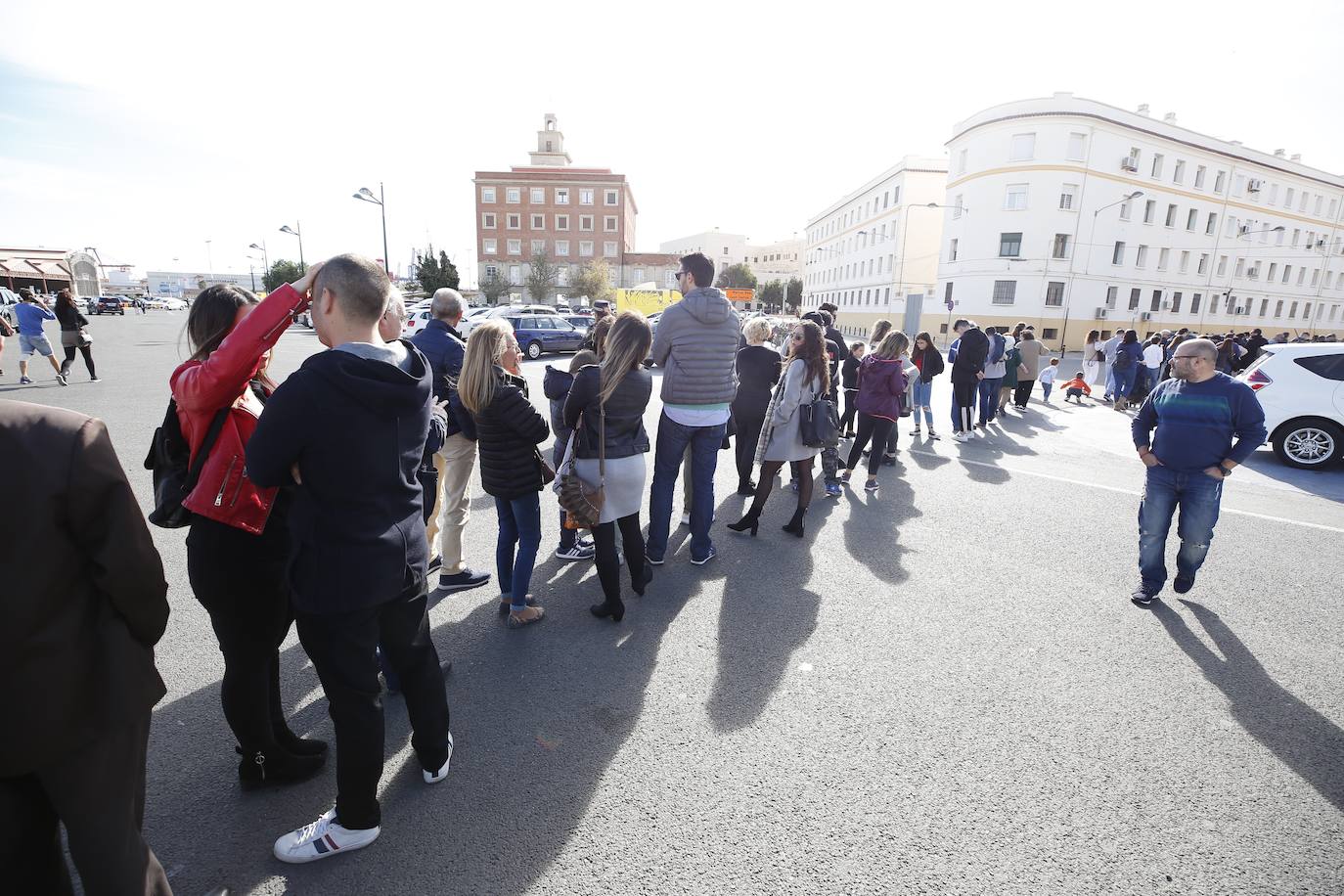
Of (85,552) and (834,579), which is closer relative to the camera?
(85,552)

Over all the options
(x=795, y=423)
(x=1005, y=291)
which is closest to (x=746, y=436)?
(x=795, y=423)

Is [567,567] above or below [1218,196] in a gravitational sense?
below

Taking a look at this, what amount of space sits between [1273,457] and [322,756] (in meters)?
13.1

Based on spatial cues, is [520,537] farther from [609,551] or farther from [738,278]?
[738,278]

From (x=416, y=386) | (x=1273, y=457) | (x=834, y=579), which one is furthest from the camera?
(x=1273, y=457)

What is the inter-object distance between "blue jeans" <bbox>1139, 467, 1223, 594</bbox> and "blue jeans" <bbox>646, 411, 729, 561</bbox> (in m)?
3.12

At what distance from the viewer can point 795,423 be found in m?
5.49

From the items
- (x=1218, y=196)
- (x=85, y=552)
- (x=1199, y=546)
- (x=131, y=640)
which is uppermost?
(x=1218, y=196)

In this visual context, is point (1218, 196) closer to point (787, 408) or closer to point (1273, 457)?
point (1273, 457)

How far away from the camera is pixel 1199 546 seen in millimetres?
4438

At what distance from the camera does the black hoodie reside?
1.90m

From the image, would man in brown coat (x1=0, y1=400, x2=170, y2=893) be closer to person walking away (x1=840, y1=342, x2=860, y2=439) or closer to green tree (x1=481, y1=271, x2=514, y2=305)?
person walking away (x1=840, y1=342, x2=860, y2=439)

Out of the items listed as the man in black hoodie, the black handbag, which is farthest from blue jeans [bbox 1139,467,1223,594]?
the black handbag

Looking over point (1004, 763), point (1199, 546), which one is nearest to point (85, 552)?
point (1004, 763)
